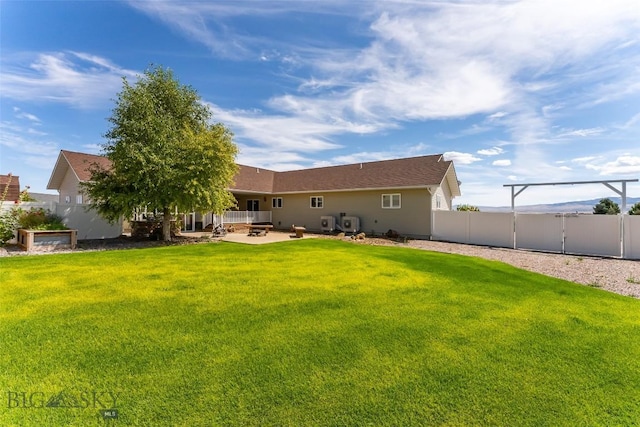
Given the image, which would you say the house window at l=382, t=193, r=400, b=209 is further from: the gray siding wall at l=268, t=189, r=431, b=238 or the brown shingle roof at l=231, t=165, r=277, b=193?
the brown shingle roof at l=231, t=165, r=277, b=193

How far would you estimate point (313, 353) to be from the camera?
11.2 ft

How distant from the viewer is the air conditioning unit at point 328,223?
20734mm

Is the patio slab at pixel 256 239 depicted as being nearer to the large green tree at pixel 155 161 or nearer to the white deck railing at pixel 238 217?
the large green tree at pixel 155 161

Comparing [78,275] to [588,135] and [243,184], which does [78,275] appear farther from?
[588,135]

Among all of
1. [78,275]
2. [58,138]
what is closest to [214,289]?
[78,275]

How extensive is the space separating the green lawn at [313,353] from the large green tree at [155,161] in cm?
721

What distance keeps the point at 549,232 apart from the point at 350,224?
10.6 metres

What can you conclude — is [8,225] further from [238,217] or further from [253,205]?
[253,205]

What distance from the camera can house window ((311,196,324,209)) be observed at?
22.3 metres

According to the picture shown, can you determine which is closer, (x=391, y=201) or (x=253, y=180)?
(x=391, y=201)

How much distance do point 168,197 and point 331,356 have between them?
12.7 meters

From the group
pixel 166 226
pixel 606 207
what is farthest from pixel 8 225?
pixel 606 207

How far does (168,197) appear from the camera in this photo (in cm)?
1359

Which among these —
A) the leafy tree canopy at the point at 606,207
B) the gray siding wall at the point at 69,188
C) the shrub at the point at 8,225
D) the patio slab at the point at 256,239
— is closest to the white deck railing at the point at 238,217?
the patio slab at the point at 256,239
